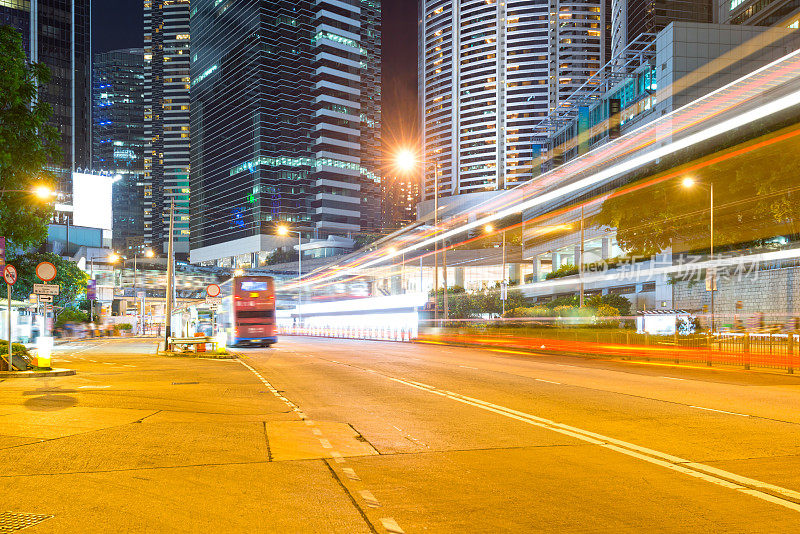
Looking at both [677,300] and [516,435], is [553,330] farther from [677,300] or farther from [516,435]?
[516,435]

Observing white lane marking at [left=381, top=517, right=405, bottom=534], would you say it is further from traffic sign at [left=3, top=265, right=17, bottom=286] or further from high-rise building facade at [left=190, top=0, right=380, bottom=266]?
high-rise building facade at [left=190, top=0, right=380, bottom=266]

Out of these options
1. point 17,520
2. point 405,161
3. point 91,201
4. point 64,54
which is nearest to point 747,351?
point 17,520

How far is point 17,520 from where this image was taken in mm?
6051

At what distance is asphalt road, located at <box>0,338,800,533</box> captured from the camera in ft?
20.1

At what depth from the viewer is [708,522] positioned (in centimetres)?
584

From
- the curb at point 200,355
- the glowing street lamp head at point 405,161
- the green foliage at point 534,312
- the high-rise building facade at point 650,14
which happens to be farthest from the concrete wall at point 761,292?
the high-rise building facade at point 650,14

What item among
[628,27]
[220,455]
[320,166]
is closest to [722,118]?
[220,455]

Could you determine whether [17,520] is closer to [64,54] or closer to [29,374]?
[29,374]

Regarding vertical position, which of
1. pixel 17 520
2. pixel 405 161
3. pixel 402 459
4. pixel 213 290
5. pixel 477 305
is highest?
pixel 405 161

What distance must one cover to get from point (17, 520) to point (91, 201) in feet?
444

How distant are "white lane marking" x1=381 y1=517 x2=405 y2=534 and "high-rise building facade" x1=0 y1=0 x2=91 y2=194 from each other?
134259 mm

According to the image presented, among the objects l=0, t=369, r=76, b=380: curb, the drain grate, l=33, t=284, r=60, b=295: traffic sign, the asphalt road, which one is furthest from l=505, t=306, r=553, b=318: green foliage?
the drain grate

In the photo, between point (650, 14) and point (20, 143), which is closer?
point (20, 143)

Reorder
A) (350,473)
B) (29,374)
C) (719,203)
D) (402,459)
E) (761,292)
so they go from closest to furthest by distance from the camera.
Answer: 1. (350,473)
2. (402,459)
3. (29,374)
4. (719,203)
5. (761,292)
